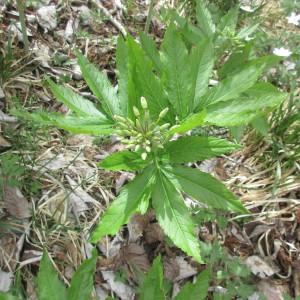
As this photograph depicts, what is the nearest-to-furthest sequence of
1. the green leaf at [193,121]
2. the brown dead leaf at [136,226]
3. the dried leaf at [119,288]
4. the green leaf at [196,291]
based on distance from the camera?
the green leaf at [193,121], the green leaf at [196,291], the dried leaf at [119,288], the brown dead leaf at [136,226]

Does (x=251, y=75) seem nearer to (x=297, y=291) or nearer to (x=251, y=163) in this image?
(x=251, y=163)

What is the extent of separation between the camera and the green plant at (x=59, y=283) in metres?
1.47

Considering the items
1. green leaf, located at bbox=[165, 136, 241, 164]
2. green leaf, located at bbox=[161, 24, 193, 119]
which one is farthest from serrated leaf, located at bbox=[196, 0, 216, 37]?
green leaf, located at bbox=[165, 136, 241, 164]

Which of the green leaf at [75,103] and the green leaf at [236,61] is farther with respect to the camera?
the green leaf at [236,61]

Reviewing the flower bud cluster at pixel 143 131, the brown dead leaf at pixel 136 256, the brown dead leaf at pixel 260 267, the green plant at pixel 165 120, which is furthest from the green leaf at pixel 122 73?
the brown dead leaf at pixel 260 267

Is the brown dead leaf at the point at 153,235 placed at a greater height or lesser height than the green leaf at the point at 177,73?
lesser

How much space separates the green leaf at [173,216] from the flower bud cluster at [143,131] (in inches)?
5.9

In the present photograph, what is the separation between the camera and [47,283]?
1479 mm

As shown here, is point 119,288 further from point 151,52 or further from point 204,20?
point 204,20

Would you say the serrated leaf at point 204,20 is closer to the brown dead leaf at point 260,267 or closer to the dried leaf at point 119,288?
the brown dead leaf at point 260,267

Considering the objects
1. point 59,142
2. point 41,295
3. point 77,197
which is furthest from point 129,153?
point 59,142

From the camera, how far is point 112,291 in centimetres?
215

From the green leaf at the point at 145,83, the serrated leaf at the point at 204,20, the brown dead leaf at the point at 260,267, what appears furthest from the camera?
the serrated leaf at the point at 204,20

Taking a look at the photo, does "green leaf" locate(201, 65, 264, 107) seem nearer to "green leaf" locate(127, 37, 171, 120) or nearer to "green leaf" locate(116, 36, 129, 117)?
"green leaf" locate(127, 37, 171, 120)
